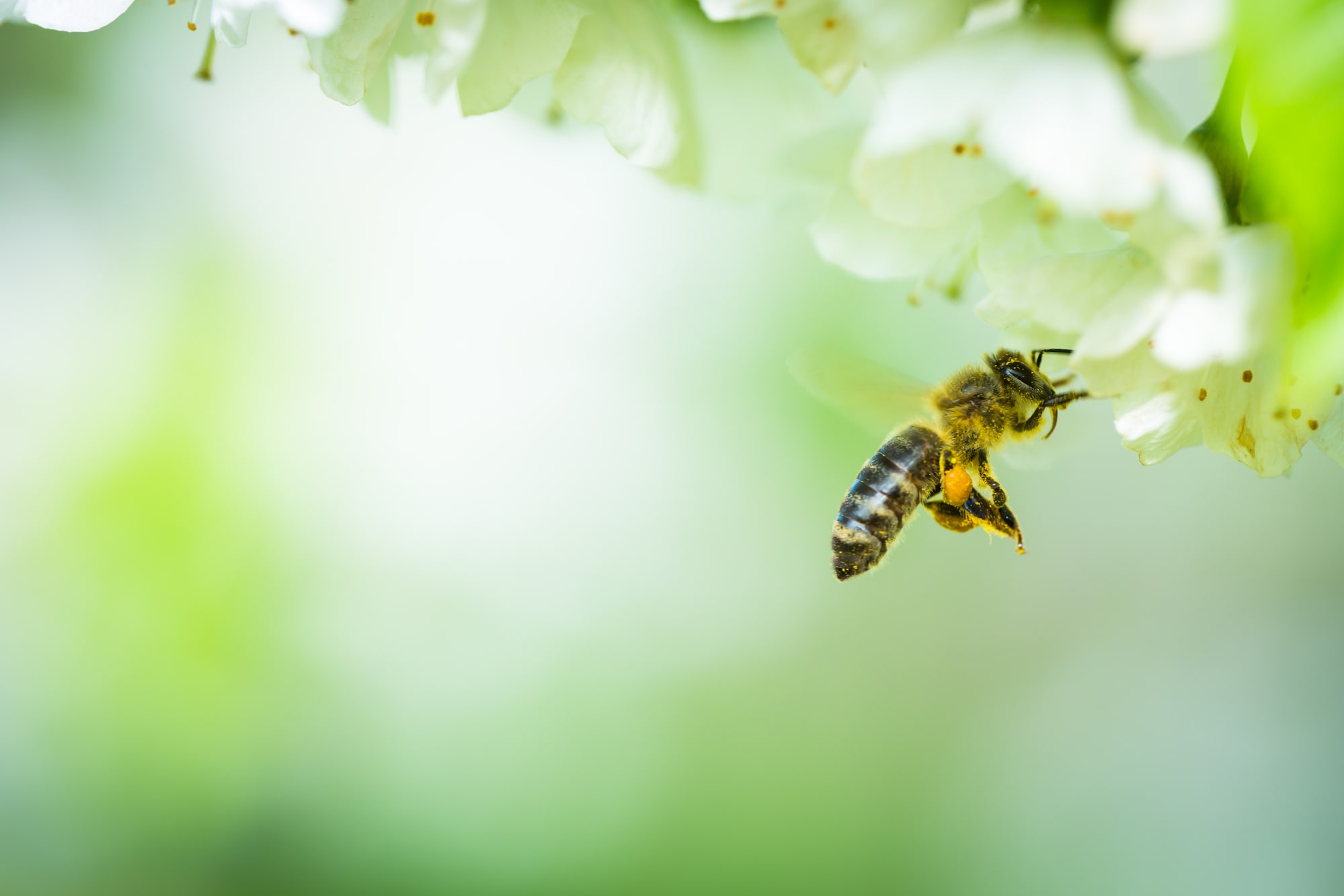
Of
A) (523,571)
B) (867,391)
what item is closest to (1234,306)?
(867,391)

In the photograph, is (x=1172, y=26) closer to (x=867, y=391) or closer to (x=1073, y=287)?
(x=1073, y=287)

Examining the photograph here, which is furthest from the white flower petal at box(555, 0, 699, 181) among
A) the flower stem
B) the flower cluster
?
the flower stem

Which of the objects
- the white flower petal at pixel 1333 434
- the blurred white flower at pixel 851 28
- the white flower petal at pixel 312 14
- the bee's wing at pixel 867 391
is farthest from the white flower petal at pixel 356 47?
the white flower petal at pixel 1333 434

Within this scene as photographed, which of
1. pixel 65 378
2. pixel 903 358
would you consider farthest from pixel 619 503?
pixel 65 378

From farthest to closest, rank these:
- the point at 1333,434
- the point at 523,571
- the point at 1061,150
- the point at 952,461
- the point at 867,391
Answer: the point at 523,571 < the point at 867,391 < the point at 952,461 < the point at 1333,434 < the point at 1061,150

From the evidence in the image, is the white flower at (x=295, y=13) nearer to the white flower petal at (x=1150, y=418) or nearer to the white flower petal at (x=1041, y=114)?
the white flower petal at (x=1041, y=114)

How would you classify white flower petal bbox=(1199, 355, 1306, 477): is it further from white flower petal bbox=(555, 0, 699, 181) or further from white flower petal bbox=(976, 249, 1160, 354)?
white flower petal bbox=(555, 0, 699, 181)

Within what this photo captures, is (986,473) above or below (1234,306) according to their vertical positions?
above
